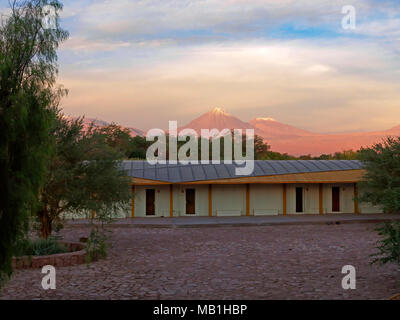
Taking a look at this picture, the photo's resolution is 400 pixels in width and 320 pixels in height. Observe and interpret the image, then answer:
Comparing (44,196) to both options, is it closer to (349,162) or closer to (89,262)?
(89,262)

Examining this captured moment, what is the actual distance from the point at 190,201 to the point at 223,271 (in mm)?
17881

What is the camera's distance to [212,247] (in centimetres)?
1780

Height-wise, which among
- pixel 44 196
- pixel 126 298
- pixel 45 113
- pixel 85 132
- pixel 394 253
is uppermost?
pixel 85 132

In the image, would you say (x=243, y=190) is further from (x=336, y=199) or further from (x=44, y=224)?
(x=44, y=224)

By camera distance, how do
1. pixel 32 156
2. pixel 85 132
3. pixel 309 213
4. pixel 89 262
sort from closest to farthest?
pixel 32 156
pixel 89 262
pixel 85 132
pixel 309 213

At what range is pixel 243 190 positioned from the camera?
31125mm

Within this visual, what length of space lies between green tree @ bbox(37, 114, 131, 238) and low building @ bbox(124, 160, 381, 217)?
40.5 feet

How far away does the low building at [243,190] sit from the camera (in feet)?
98.2

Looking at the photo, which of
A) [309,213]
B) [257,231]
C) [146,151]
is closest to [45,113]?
[257,231]

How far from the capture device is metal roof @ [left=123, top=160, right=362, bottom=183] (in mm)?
29688

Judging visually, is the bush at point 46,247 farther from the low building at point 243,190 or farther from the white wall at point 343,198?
the white wall at point 343,198

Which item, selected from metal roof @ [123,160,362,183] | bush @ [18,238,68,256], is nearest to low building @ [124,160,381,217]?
metal roof @ [123,160,362,183]
